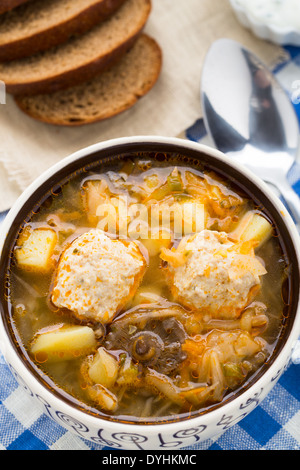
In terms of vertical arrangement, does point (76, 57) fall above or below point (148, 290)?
above

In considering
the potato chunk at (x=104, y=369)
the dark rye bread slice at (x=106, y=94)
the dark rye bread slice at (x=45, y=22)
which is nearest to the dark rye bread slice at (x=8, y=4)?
the dark rye bread slice at (x=45, y=22)

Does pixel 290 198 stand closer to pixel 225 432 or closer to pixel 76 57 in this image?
pixel 225 432

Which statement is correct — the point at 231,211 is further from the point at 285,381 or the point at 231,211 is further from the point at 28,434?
the point at 28,434

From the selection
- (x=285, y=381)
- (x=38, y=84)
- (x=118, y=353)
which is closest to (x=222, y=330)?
(x=118, y=353)

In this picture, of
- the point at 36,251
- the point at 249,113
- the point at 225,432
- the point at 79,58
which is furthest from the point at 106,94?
the point at 225,432

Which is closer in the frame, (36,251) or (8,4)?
(36,251)

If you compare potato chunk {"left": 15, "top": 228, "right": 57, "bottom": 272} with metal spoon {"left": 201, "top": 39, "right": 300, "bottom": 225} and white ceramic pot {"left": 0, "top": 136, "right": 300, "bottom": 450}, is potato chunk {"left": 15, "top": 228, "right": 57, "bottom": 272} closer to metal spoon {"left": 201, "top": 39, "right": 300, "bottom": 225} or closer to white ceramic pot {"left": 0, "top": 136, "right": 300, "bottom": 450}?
white ceramic pot {"left": 0, "top": 136, "right": 300, "bottom": 450}

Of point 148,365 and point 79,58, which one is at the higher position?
point 79,58
